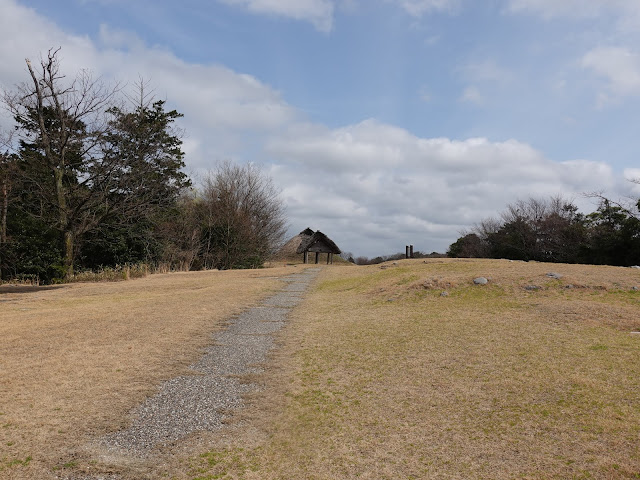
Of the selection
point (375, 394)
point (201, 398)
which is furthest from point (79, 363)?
point (375, 394)

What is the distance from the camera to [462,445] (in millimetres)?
3582

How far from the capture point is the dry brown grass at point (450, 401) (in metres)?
3.28

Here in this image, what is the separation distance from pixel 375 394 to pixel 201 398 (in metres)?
2.08

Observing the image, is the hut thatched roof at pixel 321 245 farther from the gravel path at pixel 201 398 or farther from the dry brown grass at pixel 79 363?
the gravel path at pixel 201 398

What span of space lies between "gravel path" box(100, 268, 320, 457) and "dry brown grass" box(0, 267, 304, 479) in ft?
0.67

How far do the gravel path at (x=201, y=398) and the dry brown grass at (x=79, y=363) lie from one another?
8.1 inches

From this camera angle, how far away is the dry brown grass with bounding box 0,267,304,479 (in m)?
3.61

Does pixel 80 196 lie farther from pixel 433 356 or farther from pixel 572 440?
pixel 572 440

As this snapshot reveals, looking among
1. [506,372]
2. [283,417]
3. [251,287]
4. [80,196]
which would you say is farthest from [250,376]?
[80,196]

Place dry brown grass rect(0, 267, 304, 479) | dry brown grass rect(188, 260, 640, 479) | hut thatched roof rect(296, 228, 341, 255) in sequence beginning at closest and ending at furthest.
→ dry brown grass rect(188, 260, 640, 479) → dry brown grass rect(0, 267, 304, 479) → hut thatched roof rect(296, 228, 341, 255)

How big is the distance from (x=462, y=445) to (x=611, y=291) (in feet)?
33.9

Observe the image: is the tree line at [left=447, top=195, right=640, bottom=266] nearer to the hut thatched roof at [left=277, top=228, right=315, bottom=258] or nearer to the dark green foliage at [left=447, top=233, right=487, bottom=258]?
the dark green foliage at [left=447, top=233, right=487, bottom=258]

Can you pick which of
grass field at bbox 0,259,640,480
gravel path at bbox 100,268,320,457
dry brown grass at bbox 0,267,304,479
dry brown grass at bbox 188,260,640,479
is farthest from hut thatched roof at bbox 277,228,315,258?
gravel path at bbox 100,268,320,457

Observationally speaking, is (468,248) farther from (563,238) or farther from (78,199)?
(78,199)
